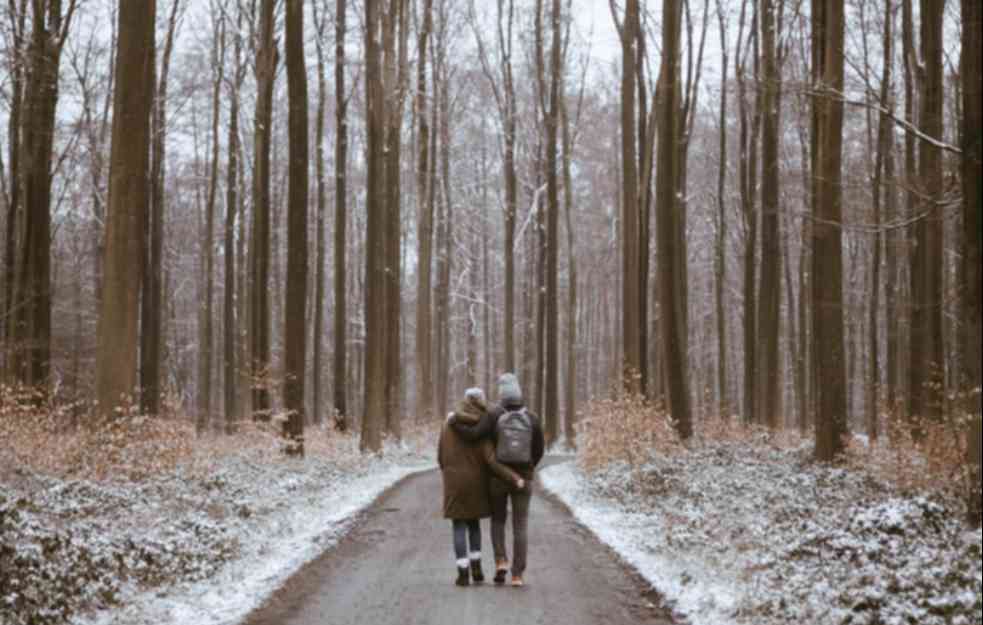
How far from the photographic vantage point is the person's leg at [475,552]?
9.97 metres

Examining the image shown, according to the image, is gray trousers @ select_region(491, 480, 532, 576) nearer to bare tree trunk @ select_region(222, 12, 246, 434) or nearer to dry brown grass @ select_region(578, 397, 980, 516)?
dry brown grass @ select_region(578, 397, 980, 516)

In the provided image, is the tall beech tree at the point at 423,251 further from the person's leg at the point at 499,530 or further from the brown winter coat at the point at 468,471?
the person's leg at the point at 499,530

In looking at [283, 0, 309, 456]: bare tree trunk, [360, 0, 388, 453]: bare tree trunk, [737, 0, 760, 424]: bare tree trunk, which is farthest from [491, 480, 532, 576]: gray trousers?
[737, 0, 760, 424]: bare tree trunk

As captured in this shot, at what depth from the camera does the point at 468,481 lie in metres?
9.99

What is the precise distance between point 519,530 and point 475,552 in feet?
1.72

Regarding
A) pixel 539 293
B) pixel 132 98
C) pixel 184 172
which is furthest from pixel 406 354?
pixel 132 98

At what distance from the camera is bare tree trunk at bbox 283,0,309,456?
20.4 m

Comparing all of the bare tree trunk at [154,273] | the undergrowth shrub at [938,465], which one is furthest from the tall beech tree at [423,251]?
the undergrowth shrub at [938,465]

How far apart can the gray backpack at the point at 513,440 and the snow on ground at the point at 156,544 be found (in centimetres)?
251

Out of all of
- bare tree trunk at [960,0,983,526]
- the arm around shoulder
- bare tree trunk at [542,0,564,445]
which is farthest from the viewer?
bare tree trunk at [542,0,564,445]

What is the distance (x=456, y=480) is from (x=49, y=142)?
14.9 m

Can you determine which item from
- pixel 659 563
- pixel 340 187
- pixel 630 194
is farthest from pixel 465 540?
pixel 340 187

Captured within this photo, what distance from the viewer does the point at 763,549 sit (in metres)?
9.59

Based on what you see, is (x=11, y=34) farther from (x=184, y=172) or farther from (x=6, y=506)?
(x=184, y=172)
